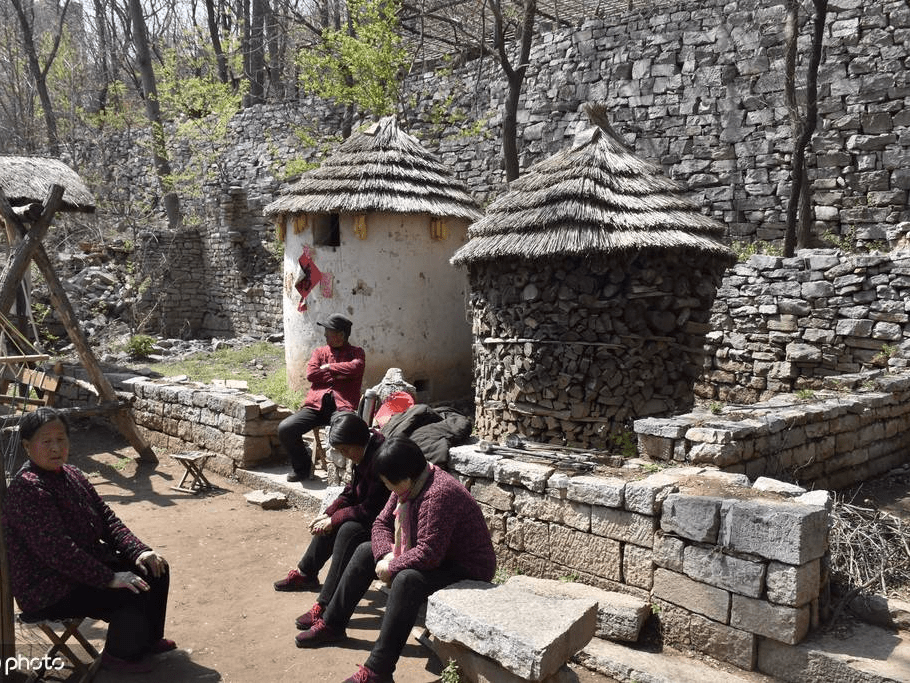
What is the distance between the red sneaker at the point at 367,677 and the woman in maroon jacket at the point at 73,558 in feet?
3.81

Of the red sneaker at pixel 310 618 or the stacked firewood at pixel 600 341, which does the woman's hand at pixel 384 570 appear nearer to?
the red sneaker at pixel 310 618

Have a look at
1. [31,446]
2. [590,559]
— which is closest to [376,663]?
[590,559]

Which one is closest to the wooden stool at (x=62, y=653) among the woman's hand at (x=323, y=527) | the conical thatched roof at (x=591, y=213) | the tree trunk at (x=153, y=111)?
the woman's hand at (x=323, y=527)

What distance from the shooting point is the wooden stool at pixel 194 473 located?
7.17 metres

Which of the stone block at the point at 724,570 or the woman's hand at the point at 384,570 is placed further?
the woman's hand at the point at 384,570

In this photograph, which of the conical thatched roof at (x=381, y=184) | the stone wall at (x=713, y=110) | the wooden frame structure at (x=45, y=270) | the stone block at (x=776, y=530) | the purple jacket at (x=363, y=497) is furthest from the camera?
the stone wall at (x=713, y=110)

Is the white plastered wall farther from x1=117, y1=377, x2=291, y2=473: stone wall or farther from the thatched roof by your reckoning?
the thatched roof

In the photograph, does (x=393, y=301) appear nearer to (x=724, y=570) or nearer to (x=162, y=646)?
(x=162, y=646)

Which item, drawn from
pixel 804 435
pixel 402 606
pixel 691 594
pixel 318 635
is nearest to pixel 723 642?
pixel 691 594

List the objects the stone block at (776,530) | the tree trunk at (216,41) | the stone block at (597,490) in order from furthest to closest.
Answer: the tree trunk at (216,41), the stone block at (597,490), the stone block at (776,530)

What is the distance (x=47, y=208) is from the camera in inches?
297

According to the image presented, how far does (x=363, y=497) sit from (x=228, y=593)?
4.17 ft

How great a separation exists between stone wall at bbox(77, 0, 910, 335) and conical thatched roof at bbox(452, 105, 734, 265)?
15.5ft

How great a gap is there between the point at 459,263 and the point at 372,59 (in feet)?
24.9
